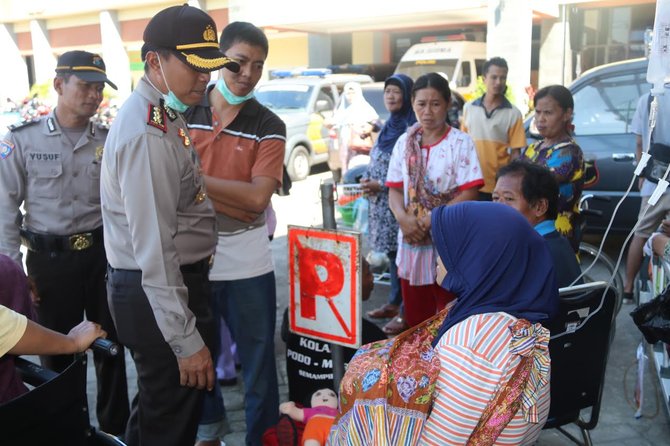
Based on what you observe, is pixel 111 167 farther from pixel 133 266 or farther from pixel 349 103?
pixel 349 103

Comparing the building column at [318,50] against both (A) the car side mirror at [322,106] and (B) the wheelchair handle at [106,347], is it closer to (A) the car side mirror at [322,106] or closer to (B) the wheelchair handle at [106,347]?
(A) the car side mirror at [322,106]

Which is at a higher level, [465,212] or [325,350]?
[465,212]

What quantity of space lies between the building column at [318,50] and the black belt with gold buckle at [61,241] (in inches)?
764

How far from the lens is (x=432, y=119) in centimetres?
375

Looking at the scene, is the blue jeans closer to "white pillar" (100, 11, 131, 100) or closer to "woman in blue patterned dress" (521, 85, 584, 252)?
"woman in blue patterned dress" (521, 85, 584, 252)

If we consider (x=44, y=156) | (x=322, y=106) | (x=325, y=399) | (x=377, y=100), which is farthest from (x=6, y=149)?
(x=322, y=106)

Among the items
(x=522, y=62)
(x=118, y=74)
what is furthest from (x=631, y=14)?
(x=118, y=74)

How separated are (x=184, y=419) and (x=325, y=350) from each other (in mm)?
1012

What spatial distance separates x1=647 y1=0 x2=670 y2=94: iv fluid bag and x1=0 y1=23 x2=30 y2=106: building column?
2988 cm

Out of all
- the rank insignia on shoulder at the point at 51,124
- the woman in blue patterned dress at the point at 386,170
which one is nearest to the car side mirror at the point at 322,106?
the woman in blue patterned dress at the point at 386,170

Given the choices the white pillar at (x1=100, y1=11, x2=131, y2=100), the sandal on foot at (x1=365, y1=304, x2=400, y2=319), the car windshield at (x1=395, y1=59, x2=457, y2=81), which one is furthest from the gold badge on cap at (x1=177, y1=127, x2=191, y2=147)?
the white pillar at (x1=100, y1=11, x2=131, y2=100)

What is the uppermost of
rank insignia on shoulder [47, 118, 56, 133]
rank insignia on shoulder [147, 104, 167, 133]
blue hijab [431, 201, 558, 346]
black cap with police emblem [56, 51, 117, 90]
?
black cap with police emblem [56, 51, 117, 90]

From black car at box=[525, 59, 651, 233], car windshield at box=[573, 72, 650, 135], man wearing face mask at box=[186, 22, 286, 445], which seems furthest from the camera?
car windshield at box=[573, 72, 650, 135]

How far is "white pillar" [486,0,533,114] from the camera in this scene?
15484 mm
